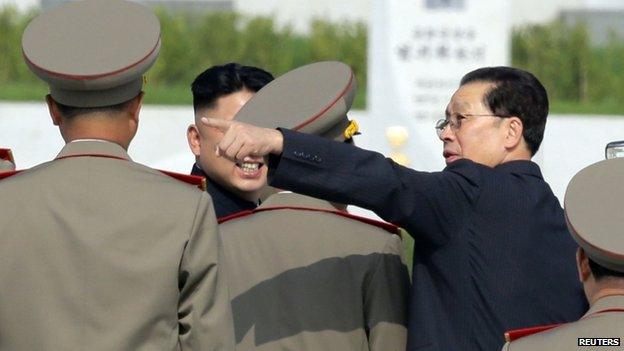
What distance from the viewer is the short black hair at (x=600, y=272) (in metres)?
2.48

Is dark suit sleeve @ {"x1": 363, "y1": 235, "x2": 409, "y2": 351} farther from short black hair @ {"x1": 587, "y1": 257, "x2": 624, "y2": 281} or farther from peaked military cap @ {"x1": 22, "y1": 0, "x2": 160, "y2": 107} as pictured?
short black hair @ {"x1": 587, "y1": 257, "x2": 624, "y2": 281}

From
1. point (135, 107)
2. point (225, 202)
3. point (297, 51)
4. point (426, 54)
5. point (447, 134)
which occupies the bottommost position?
point (297, 51)

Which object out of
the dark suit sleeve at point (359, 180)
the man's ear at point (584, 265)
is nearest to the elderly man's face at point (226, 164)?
the dark suit sleeve at point (359, 180)

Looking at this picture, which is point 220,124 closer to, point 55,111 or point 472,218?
point 55,111

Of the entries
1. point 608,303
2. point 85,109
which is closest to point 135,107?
point 85,109

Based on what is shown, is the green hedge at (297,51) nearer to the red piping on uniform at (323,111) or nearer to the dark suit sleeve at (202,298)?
the red piping on uniform at (323,111)

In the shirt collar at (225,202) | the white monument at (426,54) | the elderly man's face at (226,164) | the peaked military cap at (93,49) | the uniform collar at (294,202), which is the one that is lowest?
the white monument at (426,54)

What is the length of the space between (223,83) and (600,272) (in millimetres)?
1905

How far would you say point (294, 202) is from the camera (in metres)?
3.43

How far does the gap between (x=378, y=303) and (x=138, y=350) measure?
0.67 metres

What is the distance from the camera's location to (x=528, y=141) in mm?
3357

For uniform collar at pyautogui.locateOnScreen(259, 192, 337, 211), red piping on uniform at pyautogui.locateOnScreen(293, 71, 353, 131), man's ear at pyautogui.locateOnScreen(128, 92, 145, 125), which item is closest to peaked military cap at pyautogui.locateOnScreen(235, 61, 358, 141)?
red piping on uniform at pyautogui.locateOnScreen(293, 71, 353, 131)

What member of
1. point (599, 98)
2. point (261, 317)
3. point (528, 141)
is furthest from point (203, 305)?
point (599, 98)

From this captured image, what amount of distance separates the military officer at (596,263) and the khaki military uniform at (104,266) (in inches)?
27.2
